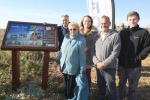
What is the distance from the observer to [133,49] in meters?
2.68

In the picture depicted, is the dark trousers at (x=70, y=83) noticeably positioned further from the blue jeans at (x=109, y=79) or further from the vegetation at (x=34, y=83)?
the blue jeans at (x=109, y=79)

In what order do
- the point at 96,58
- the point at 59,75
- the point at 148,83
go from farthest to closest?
the point at 59,75 < the point at 148,83 < the point at 96,58

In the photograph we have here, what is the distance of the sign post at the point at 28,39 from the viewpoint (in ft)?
10.4

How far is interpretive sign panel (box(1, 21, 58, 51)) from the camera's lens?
10.4 feet

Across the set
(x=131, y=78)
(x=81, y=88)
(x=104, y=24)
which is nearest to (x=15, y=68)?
(x=81, y=88)

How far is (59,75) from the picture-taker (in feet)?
15.6

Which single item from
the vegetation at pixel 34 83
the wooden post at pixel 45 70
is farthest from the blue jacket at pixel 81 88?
the wooden post at pixel 45 70

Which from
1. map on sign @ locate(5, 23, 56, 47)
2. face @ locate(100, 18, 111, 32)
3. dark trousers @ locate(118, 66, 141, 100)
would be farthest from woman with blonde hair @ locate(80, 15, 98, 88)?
map on sign @ locate(5, 23, 56, 47)

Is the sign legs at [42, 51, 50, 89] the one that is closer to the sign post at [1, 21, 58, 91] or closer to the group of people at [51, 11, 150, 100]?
the sign post at [1, 21, 58, 91]

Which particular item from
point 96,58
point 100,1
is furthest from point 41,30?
point 100,1

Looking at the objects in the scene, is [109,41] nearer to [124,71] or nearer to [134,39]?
[134,39]

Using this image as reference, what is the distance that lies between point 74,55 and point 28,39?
4.55ft

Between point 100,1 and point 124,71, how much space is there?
321 cm

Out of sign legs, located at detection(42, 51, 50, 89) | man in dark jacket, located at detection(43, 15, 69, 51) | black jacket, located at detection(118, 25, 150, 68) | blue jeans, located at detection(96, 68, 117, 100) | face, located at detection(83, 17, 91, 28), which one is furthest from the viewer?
→ man in dark jacket, located at detection(43, 15, 69, 51)
